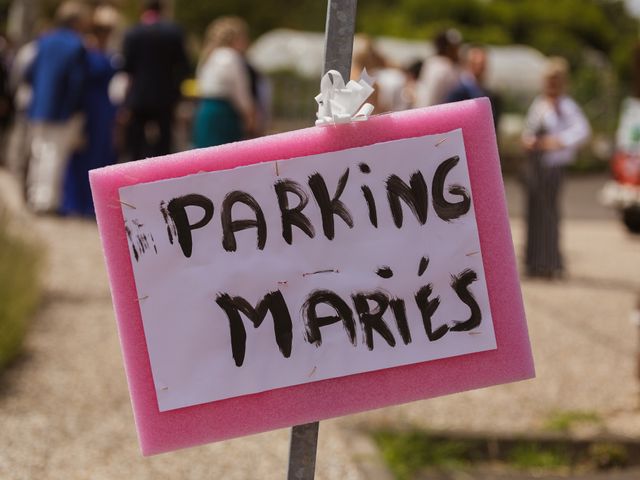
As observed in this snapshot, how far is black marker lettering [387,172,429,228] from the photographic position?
2.15m

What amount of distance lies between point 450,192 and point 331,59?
1.01 ft

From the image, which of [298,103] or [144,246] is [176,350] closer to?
[144,246]

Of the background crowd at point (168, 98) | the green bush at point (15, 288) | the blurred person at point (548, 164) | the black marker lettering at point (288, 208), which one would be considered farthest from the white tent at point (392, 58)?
the black marker lettering at point (288, 208)

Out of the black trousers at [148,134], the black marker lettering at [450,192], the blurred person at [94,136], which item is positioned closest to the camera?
the black marker lettering at [450,192]

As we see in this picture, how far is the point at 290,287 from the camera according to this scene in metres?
2.12

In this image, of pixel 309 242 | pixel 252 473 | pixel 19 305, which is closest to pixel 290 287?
pixel 309 242

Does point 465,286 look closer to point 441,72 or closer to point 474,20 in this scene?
point 441,72

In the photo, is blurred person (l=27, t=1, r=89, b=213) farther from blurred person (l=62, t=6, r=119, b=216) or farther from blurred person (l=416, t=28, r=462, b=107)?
blurred person (l=416, t=28, r=462, b=107)

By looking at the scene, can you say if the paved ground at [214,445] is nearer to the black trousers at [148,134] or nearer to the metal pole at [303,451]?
the black trousers at [148,134]

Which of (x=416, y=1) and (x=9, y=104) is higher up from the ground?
(x=416, y=1)

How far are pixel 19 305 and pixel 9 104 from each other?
9819mm

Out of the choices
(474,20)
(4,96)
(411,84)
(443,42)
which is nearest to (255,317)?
(443,42)

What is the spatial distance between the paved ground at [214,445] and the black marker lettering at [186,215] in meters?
2.34

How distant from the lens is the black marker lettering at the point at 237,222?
2.09 metres
